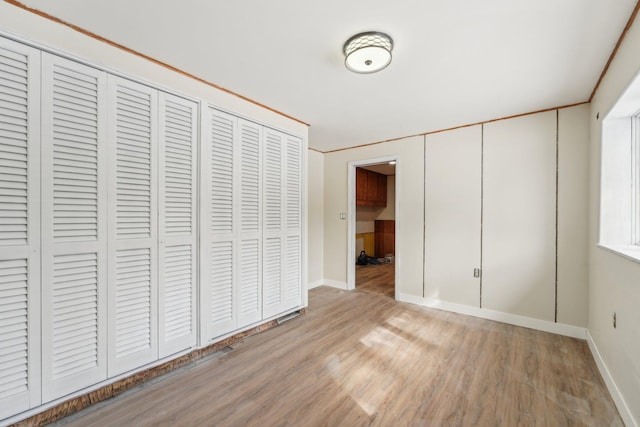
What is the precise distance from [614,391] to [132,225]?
3.52 m

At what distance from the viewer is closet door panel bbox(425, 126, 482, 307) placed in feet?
10.9

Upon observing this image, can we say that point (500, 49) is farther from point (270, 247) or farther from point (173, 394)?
point (173, 394)

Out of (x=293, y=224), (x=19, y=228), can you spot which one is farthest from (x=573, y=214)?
(x=19, y=228)

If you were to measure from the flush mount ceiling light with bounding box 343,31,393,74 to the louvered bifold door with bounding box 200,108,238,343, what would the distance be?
4.30ft

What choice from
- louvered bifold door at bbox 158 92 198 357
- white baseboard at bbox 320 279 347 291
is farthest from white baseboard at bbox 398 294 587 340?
louvered bifold door at bbox 158 92 198 357

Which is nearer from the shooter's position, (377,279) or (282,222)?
(282,222)

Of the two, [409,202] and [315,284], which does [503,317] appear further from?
[315,284]

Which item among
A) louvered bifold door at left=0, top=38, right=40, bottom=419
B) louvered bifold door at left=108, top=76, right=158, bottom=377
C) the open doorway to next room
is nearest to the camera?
louvered bifold door at left=0, top=38, right=40, bottom=419

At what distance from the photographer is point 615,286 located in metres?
1.85

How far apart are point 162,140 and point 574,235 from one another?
399 cm

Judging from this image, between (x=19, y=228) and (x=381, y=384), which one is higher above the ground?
(x=19, y=228)

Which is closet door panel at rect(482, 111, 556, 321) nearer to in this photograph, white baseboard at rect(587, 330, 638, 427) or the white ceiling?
the white ceiling

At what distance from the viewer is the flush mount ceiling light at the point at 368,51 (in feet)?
5.65

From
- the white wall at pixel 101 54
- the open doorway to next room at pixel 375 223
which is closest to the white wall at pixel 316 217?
the open doorway to next room at pixel 375 223
